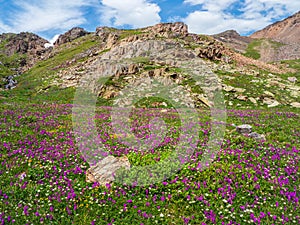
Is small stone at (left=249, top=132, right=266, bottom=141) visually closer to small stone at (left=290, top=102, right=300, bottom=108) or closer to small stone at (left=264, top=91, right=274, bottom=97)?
small stone at (left=290, top=102, right=300, bottom=108)

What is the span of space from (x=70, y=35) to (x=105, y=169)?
156 m

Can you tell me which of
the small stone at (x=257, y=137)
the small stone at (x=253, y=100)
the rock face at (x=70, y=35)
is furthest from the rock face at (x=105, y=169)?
the rock face at (x=70, y=35)

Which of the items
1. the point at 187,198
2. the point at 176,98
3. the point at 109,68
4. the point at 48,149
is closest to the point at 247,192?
the point at 187,198

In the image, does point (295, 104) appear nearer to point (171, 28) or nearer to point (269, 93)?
point (269, 93)

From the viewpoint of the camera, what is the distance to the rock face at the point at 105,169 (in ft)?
33.2

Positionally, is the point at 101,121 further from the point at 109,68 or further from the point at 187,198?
the point at 109,68

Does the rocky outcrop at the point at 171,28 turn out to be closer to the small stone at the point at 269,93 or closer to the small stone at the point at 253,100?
the small stone at the point at 269,93

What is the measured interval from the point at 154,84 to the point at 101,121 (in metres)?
20.6

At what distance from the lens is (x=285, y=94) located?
36031mm

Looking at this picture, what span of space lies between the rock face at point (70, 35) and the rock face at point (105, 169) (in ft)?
484

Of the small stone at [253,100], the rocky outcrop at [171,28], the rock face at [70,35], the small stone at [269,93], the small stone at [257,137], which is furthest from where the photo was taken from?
the rock face at [70,35]

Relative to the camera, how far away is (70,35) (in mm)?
149125

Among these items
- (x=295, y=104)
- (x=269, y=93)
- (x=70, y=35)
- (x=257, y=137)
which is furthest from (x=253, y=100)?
(x=70, y=35)

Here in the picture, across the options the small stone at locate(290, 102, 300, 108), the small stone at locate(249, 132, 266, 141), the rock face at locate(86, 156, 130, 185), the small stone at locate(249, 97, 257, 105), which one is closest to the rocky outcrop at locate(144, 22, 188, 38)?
the small stone at locate(249, 97, 257, 105)
